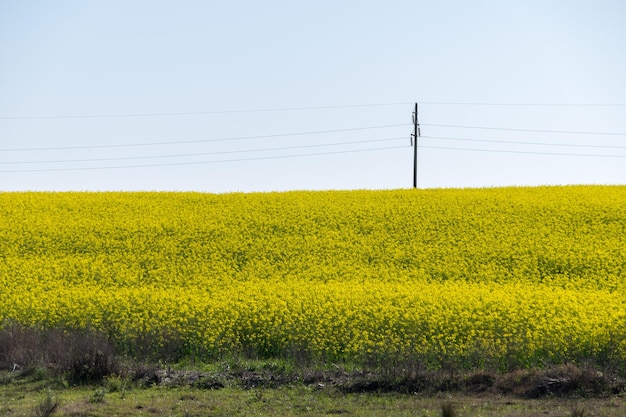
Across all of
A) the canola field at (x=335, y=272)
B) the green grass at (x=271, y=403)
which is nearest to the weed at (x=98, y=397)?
the green grass at (x=271, y=403)

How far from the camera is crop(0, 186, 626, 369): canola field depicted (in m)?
22.0

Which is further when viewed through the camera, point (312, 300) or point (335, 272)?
point (335, 272)

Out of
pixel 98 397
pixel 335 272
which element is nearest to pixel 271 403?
pixel 98 397

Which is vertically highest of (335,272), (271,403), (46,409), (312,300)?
(335,272)

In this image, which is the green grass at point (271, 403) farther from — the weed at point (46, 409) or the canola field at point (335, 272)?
the canola field at point (335, 272)

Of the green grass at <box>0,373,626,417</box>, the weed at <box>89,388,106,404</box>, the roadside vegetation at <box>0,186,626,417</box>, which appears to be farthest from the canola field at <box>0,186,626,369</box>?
the weed at <box>89,388,106,404</box>

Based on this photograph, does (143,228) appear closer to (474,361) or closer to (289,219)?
(289,219)

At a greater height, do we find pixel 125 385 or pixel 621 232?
pixel 621 232

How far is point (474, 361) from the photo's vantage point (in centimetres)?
2014

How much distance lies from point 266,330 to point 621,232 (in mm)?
18624

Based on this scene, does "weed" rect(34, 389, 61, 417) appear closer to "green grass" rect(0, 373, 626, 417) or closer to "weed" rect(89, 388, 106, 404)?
"green grass" rect(0, 373, 626, 417)

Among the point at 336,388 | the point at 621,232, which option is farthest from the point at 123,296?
the point at 621,232

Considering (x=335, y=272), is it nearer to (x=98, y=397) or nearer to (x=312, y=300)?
(x=312, y=300)

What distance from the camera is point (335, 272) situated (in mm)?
30219
